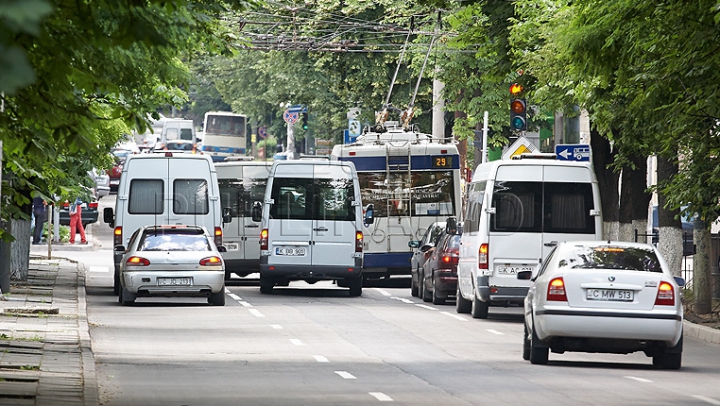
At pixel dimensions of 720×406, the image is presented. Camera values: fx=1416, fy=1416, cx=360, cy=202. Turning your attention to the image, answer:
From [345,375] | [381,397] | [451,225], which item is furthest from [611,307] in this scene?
[451,225]

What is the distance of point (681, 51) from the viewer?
18.1 m

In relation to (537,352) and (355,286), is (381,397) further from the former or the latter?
(355,286)

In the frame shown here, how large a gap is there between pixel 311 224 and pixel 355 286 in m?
1.66

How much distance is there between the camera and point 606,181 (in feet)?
98.2

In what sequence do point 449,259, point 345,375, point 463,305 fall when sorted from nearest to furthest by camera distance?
1. point 345,375
2. point 463,305
3. point 449,259

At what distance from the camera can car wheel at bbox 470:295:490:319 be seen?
77.1 feet

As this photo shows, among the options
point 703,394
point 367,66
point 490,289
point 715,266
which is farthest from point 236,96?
point 703,394

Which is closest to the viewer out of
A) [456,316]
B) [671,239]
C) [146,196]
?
[456,316]

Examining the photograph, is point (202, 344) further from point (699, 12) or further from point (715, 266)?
point (715, 266)

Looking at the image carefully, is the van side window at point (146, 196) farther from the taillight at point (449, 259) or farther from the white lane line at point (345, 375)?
the white lane line at point (345, 375)

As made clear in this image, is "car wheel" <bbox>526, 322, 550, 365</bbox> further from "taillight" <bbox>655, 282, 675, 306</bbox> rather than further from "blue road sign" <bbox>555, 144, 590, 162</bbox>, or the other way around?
"blue road sign" <bbox>555, 144, 590, 162</bbox>

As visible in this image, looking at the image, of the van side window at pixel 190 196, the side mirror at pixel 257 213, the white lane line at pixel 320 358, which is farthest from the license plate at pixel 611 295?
the side mirror at pixel 257 213

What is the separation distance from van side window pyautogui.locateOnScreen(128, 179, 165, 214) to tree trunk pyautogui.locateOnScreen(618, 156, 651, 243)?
942 centimetres

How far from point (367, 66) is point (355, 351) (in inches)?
1331
